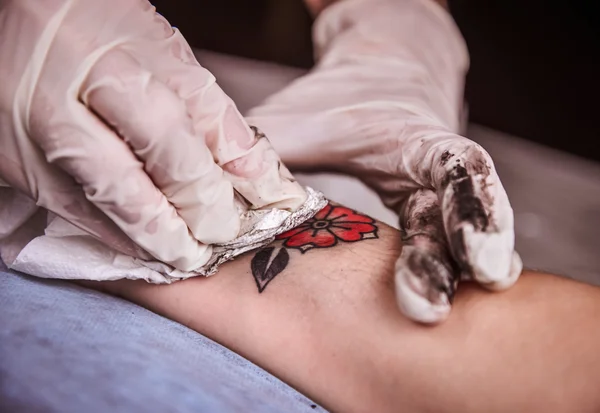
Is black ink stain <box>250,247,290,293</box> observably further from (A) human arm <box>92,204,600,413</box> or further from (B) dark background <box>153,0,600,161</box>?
(B) dark background <box>153,0,600,161</box>

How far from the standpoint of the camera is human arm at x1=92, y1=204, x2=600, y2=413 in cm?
58

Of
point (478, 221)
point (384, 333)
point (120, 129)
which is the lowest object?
point (384, 333)

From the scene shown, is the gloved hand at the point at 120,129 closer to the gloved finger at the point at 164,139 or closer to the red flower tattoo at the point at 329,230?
the gloved finger at the point at 164,139

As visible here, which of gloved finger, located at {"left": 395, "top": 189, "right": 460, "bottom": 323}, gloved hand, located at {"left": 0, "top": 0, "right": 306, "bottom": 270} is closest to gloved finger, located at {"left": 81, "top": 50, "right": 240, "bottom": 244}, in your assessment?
gloved hand, located at {"left": 0, "top": 0, "right": 306, "bottom": 270}

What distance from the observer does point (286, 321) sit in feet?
2.21

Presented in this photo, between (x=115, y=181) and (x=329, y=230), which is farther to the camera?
(x=329, y=230)

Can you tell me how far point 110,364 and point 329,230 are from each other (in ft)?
1.10

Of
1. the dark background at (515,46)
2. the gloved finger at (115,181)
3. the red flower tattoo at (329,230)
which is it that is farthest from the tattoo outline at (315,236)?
the dark background at (515,46)

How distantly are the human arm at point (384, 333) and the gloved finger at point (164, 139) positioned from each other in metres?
0.11

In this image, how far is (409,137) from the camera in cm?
83

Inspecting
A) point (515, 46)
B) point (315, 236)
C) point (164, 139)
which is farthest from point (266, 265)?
point (515, 46)

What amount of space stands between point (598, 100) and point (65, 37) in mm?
1106

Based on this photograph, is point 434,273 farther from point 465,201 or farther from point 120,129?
point 120,129

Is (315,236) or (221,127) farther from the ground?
(221,127)
